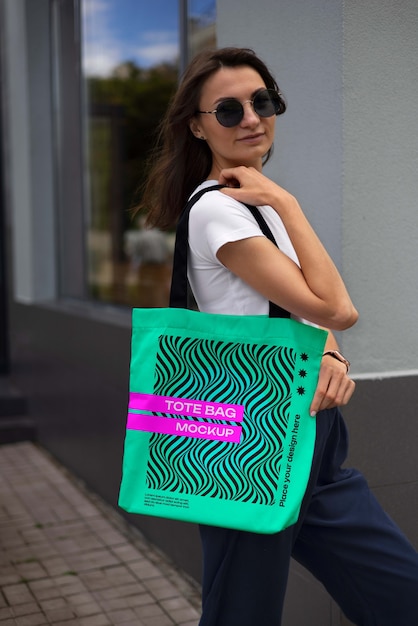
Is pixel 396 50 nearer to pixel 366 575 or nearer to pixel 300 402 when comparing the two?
pixel 300 402

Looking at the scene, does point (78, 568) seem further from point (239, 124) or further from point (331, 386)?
point (239, 124)

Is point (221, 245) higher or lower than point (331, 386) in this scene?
higher

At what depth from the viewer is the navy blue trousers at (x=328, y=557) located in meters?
1.78

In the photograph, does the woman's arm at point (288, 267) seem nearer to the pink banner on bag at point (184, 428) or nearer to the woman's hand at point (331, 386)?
the woman's hand at point (331, 386)

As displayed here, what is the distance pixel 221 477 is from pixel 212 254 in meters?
0.47

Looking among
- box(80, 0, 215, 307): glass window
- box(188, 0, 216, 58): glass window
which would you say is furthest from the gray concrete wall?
Answer: box(80, 0, 215, 307): glass window

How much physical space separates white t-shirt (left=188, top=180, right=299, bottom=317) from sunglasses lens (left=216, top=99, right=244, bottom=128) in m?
0.14

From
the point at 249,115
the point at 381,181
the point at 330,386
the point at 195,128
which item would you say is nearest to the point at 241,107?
the point at 249,115

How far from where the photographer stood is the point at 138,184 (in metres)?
5.96

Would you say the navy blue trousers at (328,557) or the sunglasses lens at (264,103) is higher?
the sunglasses lens at (264,103)

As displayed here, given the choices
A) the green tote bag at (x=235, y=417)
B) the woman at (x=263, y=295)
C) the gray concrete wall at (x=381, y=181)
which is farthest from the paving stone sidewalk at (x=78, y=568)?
the green tote bag at (x=235, y=417)

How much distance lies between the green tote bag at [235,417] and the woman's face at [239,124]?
17 centimetres

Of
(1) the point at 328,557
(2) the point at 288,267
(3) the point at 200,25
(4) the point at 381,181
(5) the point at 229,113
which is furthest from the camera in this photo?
(3) the point at 200,25

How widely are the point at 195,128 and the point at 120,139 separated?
14.7 ft
